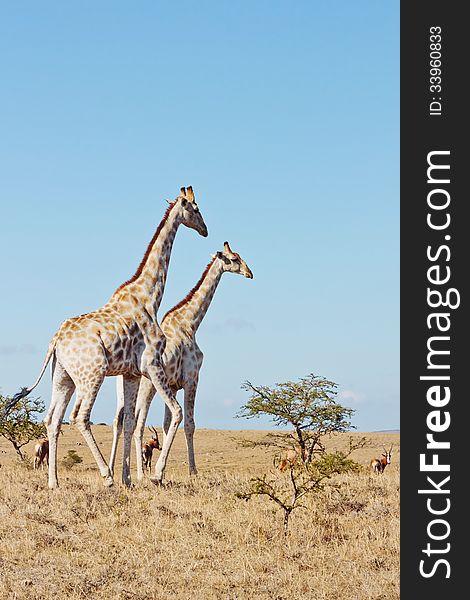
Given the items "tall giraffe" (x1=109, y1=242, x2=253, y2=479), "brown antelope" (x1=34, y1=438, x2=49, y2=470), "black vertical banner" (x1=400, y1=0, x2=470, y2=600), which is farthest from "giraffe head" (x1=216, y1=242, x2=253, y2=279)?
"black vertical banner" (x1=400, y1=0, x2=470, y2=600)

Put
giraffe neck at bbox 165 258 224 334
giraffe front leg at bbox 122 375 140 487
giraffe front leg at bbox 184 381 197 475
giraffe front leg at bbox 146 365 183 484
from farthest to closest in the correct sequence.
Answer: giraffe neck at bbox 165 258 224 334 → giraffe front leg at bbox 184 381 197 475 → giraffe front leg at bbox 122 375 140 487 → giraffe front leg at bbox 146 365 183 484

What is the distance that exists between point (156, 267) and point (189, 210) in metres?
1.58

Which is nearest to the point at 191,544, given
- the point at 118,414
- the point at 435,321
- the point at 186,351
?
the point at 435,321

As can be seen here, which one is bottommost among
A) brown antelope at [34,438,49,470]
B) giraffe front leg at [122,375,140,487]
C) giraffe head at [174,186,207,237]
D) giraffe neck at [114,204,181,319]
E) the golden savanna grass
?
the golden savanna grass

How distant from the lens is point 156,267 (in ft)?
57.5

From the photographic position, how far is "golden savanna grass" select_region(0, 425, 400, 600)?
10.0 m

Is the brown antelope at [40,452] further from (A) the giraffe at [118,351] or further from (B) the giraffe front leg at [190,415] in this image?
(A) the giraffe at [118,351]

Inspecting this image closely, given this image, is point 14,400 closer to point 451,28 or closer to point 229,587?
point 229,587

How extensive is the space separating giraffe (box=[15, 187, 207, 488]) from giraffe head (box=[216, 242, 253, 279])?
3.06 meters

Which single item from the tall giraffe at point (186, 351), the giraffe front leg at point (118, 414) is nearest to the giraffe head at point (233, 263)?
the tall giraffe at point (186, 351)

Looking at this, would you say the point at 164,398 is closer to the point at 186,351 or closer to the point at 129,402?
the point at 129,402

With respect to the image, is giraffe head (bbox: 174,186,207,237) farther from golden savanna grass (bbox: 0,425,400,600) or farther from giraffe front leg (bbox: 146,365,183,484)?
golden savanna grass (bbox: 0,425,400,600)

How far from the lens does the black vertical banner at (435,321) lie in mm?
9859

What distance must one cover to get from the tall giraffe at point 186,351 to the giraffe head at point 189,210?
2.24 m
